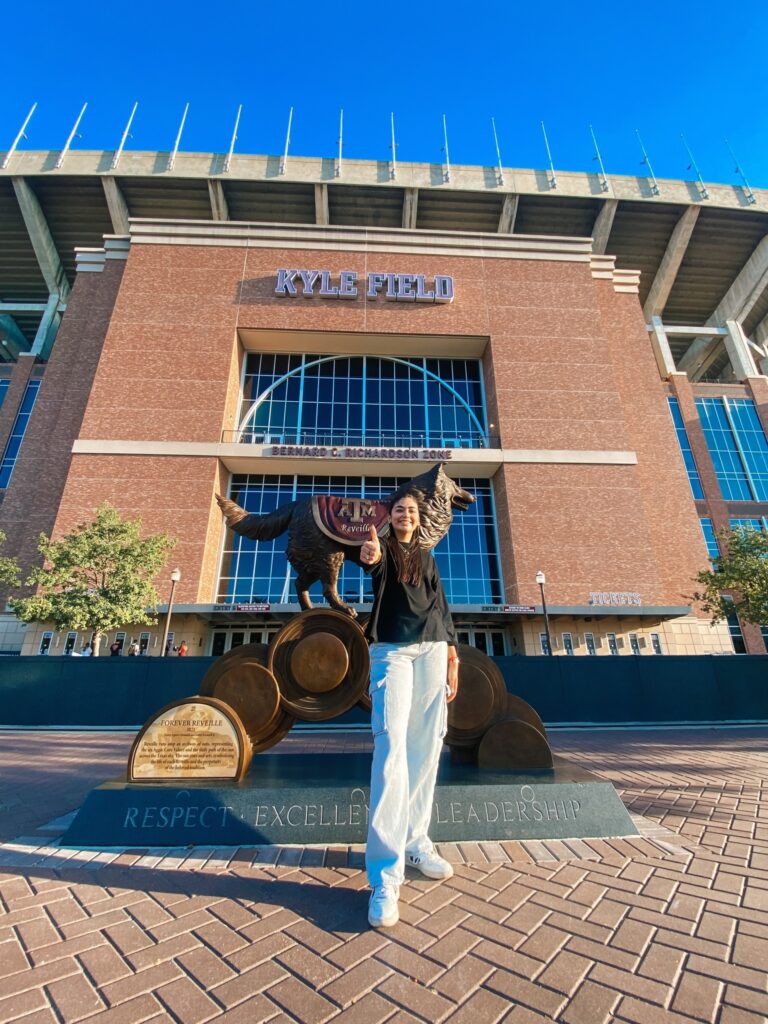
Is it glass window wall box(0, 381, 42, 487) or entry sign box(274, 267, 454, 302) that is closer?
entry sign box(274, 267, 454, 302)

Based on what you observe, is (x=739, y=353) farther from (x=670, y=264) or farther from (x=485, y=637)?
(x=485, y=637)

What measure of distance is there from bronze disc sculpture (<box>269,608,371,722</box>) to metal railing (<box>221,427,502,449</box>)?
19.4m

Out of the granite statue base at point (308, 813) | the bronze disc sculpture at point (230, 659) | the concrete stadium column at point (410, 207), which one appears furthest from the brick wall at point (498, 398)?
the granite statue base at point (308, 813)

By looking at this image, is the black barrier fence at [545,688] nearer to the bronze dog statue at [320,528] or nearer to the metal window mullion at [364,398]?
the bronze dog statue at [320,528]

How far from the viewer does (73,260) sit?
112ft

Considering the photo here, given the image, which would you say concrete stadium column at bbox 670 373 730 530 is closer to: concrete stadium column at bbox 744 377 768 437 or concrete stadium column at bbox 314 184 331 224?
concrete stadium column at bbox 744 377 768 437

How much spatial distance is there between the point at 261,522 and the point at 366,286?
22892 mm

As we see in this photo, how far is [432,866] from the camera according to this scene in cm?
281

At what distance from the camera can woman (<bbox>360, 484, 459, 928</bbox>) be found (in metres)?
2.38

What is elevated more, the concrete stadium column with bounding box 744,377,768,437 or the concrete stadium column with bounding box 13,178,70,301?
the concrete stadium column with bounding box 13,178,70,301

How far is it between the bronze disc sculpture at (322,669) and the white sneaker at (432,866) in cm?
163

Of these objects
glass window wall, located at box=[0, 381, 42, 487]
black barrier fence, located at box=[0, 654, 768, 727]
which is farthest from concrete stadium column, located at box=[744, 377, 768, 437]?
glass window wall, located at box=[0, 381, 42, 487]

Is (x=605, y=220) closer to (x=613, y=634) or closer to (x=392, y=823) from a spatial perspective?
(x=613, y=634)

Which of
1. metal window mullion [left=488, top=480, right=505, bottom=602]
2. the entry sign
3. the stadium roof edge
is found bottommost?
metal window mullion [left=488, top=480, right=505, bottom=602]
